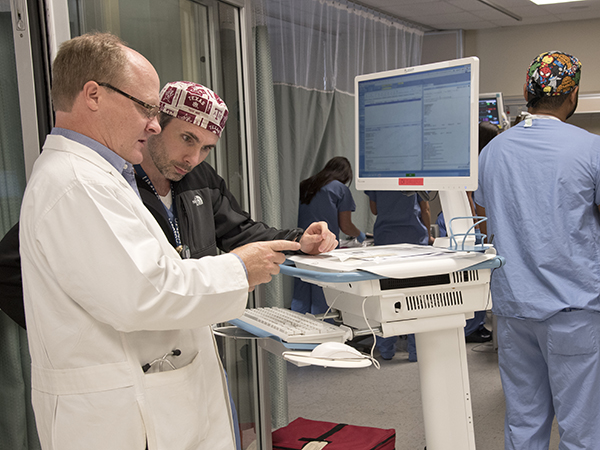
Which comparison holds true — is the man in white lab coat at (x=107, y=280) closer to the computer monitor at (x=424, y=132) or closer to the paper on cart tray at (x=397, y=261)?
the paper on cart tray at (x=397, y=261)

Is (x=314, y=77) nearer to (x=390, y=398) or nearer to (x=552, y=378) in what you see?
(x=390, y=398)

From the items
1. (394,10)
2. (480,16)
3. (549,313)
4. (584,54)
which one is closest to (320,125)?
(394,10)

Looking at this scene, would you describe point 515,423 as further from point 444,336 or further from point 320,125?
point 320,125

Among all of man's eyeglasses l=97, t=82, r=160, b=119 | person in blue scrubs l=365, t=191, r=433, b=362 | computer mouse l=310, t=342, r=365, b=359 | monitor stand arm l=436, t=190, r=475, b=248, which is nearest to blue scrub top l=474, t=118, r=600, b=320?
monitor stand arm l=436, t=190, r=475, b=248

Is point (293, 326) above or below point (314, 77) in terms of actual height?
below

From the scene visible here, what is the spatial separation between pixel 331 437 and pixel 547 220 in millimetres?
1037

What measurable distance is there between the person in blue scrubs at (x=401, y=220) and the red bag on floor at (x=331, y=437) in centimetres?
168

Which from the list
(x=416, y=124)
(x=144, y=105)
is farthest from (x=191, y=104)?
(x=416, y=124)

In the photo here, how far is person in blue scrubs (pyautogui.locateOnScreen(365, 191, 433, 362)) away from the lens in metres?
3.65

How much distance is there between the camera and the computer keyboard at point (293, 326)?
52.6 inches

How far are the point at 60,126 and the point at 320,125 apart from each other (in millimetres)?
3164

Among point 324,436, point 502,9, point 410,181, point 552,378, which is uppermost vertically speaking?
point 502,9

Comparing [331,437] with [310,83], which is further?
[310,83]

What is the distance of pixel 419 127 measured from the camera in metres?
1.56
